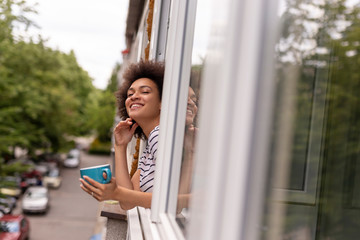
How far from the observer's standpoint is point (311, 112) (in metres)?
0.65

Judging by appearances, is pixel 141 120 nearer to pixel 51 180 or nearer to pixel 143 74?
pixel 143 74

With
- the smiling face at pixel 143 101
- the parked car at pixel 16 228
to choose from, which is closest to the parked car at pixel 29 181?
the parked car at pixel 16 228

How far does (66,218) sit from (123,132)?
17038 millimetres

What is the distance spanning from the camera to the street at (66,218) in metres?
15.4

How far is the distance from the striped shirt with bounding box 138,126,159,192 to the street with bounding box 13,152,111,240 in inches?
420

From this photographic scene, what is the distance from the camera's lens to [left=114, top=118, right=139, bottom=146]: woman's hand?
182 centimetres

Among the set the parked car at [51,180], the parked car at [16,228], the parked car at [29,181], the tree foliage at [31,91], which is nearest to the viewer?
the tree foliage at [31,91]

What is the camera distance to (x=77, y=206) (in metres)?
20.7

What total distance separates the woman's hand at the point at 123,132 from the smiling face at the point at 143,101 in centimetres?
5

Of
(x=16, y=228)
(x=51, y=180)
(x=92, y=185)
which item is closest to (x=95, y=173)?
(x=92, y=185)

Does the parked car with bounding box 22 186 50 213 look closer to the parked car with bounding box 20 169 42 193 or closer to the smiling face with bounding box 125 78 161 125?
the parked car with bounding box 20 169 42 193

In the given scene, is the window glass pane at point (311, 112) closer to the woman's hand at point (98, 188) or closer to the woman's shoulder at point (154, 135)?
the woman's hand at point (98, 188)

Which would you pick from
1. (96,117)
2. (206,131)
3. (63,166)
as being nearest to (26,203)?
(63,166)

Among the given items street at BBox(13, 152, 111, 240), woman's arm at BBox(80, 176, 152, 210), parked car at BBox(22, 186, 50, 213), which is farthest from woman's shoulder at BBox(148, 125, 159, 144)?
parked car at BBox(22, 186, 50, 213)
